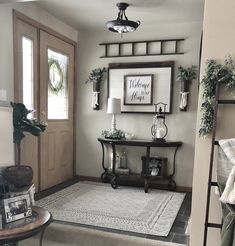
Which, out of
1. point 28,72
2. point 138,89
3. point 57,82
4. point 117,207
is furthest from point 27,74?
point 117,207

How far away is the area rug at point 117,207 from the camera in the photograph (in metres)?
2.68

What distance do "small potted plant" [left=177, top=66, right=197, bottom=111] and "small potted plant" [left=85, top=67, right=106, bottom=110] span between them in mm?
1268

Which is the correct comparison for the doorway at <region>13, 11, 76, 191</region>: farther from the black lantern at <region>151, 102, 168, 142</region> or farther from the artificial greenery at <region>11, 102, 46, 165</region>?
the black lantern at <region>151, 102, 168, 142</region>

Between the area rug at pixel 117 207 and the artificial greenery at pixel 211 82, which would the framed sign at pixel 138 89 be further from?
the artificial greenery at pixel 211 82

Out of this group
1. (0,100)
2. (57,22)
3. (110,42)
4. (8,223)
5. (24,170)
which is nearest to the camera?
(8,223)

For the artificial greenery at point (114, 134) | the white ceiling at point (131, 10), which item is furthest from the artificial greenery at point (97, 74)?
the artificial greenery at point (114, 134)

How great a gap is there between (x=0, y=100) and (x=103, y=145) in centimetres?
193

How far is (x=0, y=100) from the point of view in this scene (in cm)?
284

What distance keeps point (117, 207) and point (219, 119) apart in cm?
191

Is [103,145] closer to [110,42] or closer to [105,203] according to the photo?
[105,203]

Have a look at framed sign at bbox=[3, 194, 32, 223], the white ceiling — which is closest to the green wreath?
the white ceiling

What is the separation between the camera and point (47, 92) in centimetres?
377

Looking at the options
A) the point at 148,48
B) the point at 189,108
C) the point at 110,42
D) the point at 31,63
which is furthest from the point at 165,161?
the point at 31,63

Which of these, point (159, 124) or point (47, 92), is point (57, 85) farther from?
point (159, 124)
